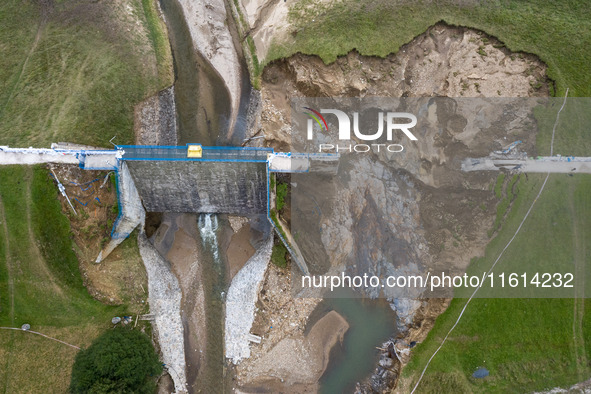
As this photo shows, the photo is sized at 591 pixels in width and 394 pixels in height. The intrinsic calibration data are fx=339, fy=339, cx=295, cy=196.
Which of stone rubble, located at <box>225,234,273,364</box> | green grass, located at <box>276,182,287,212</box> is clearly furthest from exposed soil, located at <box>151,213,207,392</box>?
green grass, located at <box>276,182,287,212</box>

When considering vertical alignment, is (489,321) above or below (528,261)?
below

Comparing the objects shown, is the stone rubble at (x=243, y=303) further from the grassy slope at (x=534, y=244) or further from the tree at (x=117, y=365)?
the grassy slope at (x=534, y=244)

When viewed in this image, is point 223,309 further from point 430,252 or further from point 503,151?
point 503,151

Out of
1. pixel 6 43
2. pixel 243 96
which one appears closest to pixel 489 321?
pixel 243 96

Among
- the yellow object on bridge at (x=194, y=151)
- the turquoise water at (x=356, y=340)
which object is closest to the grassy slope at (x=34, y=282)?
the yellow object on bridge at (x=194, y=151)

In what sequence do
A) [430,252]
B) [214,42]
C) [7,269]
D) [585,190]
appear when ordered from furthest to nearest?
[214,42]
[430,252]
[585,190]
[7,269]

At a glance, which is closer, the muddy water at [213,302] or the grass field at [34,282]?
the grass field at [34,282]
